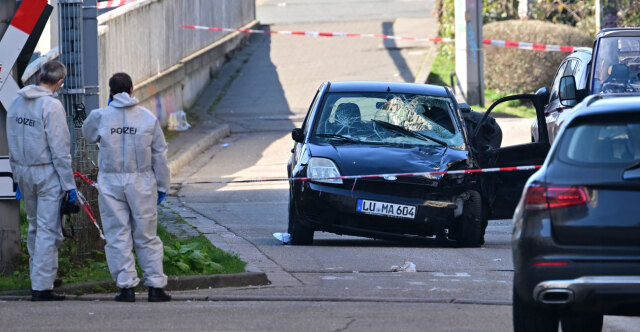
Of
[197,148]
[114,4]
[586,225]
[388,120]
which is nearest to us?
[586,225]

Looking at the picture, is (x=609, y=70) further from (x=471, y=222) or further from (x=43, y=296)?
(x=43, y=296)

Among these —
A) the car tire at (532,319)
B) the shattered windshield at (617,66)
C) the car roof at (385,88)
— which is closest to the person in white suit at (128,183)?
the car tire at (532,319)

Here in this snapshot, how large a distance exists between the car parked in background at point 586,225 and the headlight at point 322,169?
484 cm

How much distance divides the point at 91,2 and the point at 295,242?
2.85 m

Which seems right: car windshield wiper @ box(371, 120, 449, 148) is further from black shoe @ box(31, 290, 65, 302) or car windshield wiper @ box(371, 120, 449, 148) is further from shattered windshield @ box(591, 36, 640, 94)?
black shoe @ box(31, 290, 65, 302)

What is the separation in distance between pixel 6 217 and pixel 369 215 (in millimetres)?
3202

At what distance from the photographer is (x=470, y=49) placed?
966 inches

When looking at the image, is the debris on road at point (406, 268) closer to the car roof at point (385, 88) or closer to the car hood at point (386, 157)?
the car hood at point (386, 157)

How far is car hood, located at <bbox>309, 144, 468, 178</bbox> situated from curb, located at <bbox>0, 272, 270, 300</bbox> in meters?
2.08

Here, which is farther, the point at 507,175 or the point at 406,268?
the point at 507,175

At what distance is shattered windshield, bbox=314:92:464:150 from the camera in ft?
39.9

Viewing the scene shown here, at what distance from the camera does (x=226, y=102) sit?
84.4 ft

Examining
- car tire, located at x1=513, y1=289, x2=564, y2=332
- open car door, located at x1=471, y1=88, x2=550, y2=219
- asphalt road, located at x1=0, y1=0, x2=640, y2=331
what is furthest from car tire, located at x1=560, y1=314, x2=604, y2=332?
open car door, located at x1=471, y1=88, x2=550, y2=219

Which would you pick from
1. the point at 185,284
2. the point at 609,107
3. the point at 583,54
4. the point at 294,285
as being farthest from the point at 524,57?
the point at 609,107
